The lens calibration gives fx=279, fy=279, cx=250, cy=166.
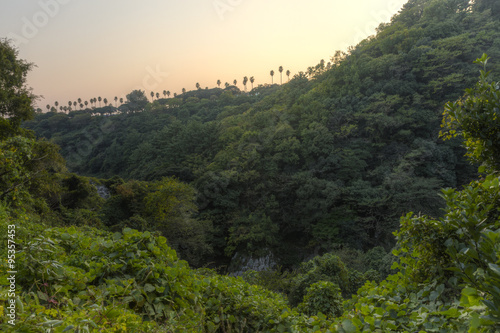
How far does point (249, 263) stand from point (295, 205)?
537cm

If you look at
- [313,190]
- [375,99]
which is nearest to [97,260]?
[313,190]

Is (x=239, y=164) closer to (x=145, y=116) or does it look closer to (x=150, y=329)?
(x=150, y=329)

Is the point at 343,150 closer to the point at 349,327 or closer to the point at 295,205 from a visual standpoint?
the point at 295,205

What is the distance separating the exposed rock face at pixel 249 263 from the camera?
55.6ft

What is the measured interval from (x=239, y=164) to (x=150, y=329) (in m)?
20.1

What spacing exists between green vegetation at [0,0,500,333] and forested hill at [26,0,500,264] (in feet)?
0.49

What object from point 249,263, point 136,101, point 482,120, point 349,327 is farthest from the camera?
point 136,101

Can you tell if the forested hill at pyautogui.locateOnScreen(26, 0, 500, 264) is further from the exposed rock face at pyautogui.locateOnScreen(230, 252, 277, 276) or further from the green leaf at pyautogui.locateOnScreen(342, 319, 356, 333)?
the green leaf at pyautogui.locateOnScreen(342, 319, 356, 333)

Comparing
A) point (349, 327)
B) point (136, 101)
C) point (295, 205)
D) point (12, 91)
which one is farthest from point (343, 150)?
point (136, 101)

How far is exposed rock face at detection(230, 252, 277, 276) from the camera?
1695 centimetres

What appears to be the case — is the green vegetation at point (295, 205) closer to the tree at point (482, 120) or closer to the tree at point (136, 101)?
the tree at point (482, 120)

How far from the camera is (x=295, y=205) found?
20.0 metres

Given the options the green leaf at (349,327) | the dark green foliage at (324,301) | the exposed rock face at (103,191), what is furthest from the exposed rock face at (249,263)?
the green leaf at (349,327)

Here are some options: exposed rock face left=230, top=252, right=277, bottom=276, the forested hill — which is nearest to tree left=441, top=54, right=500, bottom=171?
the forested hill
